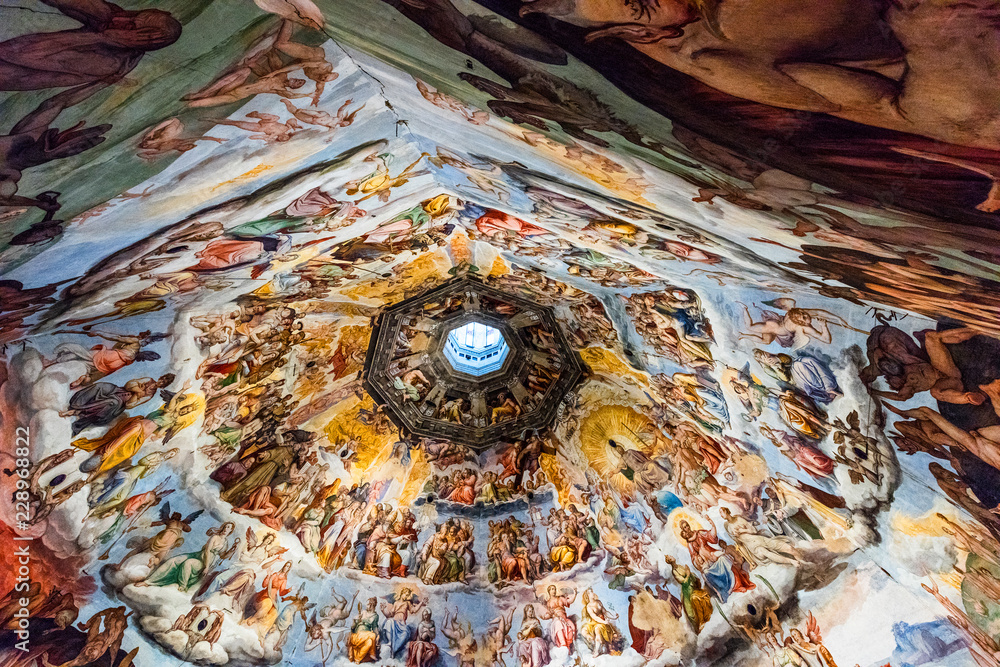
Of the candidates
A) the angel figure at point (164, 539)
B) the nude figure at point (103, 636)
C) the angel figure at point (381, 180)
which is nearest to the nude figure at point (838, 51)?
the angel figure at point (381, 180)

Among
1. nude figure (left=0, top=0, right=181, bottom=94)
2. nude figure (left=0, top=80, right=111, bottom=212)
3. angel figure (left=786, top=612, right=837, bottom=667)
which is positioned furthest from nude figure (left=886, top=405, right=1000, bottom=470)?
nude figure (left=0, top=80, right=111, bottom=212)

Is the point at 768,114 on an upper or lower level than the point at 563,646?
upper

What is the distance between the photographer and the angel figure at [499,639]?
13141mm

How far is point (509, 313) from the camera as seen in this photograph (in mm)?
11992

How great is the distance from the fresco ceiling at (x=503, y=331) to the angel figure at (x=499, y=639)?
55 millimetres

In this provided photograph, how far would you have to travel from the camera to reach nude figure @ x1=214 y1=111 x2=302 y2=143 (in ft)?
17.4

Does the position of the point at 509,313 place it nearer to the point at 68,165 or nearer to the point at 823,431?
the point at 823,431

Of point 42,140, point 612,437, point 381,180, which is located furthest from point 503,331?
point 42,140

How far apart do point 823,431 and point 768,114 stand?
602 cm

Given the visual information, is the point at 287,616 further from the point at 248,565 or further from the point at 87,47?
the point at 87,47

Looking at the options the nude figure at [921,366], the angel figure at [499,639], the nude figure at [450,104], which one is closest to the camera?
the nude figure at [450,104]

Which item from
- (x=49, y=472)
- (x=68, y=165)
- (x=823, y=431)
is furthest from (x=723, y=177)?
(x=49, y=472)

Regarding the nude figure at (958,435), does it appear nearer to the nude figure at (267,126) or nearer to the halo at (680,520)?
the halo at (680,520)

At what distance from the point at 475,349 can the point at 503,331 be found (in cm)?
135
